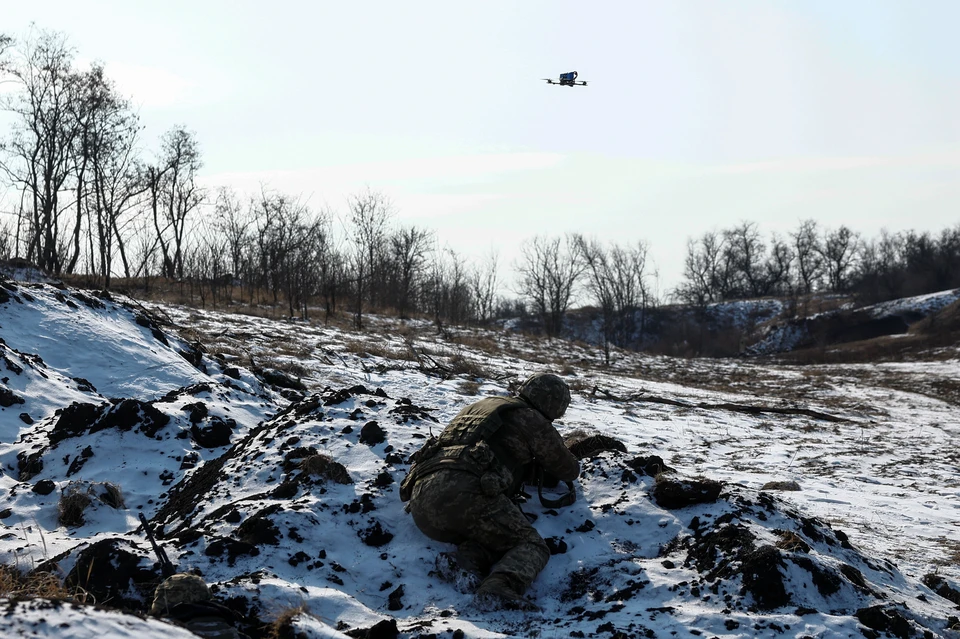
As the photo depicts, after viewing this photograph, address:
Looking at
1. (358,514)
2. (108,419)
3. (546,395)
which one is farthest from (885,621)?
(108,419)

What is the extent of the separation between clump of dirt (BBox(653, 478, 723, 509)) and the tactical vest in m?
1.16

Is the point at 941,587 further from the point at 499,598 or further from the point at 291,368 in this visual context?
the point at 291,368

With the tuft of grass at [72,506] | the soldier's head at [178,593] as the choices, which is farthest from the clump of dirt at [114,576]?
the tuft of grass at [72,506]

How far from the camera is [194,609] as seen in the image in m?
3.38

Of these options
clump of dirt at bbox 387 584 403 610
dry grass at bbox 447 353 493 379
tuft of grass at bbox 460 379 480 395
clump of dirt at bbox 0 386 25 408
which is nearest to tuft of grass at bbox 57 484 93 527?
clump of dirt at bbox 0 386 25 408

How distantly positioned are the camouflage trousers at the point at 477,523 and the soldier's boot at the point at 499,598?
0.93ft

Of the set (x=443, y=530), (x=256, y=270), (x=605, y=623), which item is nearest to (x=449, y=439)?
(x=443, y=530)

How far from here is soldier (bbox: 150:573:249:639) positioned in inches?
130

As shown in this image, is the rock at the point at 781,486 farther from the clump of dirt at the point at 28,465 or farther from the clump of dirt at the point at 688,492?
the clump of dirt at the point at 28,465

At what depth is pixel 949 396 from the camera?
1952 centimetres

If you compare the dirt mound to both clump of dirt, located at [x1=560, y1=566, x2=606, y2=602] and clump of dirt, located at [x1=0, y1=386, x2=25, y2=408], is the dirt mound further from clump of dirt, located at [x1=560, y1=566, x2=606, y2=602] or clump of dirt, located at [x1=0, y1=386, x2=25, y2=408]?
clump of dirt, located at [x1=0, y1=386, x2=25, y2=408]

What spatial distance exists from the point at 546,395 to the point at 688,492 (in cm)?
126

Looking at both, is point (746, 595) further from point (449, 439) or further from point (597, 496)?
point (449, 439)

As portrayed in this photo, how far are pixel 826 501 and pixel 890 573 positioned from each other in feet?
10.4
